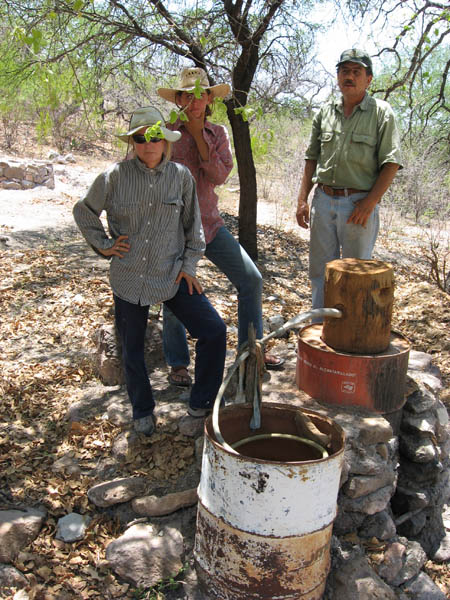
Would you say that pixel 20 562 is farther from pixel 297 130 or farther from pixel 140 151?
pixel 297 130

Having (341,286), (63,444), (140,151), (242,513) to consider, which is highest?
(140,151)

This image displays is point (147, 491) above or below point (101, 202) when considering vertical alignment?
below

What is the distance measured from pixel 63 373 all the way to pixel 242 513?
2630 mm

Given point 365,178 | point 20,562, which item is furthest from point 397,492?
point 20,562

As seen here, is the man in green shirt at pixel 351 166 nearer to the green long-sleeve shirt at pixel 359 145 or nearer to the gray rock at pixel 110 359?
the green long-sleeve shirt at pixel 359 145

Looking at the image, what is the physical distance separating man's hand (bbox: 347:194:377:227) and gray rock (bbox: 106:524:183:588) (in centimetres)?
244

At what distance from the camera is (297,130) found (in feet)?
60.6

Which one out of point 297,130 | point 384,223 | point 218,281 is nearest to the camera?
point 218,281

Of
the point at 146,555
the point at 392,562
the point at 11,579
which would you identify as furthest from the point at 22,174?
the point at 392,562

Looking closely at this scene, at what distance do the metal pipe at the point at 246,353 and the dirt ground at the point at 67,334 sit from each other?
0.78 m

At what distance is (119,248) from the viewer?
127 inches

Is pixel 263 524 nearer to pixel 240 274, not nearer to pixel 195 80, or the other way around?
pixel 240 274

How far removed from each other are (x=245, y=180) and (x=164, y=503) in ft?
17.7

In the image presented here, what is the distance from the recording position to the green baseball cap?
13.2ft
